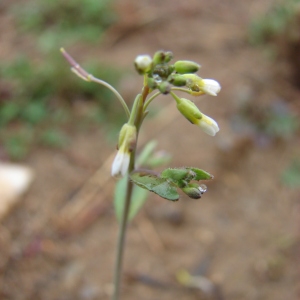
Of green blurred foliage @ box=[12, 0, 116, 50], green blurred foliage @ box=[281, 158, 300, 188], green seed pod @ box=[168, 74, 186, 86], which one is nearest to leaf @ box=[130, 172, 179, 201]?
green seed pod @ box=[168, 74, 186, 86]

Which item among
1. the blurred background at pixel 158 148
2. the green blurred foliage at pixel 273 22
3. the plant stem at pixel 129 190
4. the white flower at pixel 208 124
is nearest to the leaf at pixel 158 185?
the plant stem at pixel 129 190

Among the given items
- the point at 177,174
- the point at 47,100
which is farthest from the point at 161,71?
the point at 47,100

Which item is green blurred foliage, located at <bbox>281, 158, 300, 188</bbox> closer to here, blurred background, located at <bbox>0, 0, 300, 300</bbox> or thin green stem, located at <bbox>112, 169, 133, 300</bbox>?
blurred background, located at <bbox>0, 0, 300, 300</bbox>

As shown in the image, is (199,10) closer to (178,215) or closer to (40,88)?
(40,88)

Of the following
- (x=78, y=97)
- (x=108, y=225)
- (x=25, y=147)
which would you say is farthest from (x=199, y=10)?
(x=108, y=225)

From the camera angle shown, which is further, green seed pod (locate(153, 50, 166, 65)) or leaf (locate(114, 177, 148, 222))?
leaf (locate(114, 177, 148, 222))
